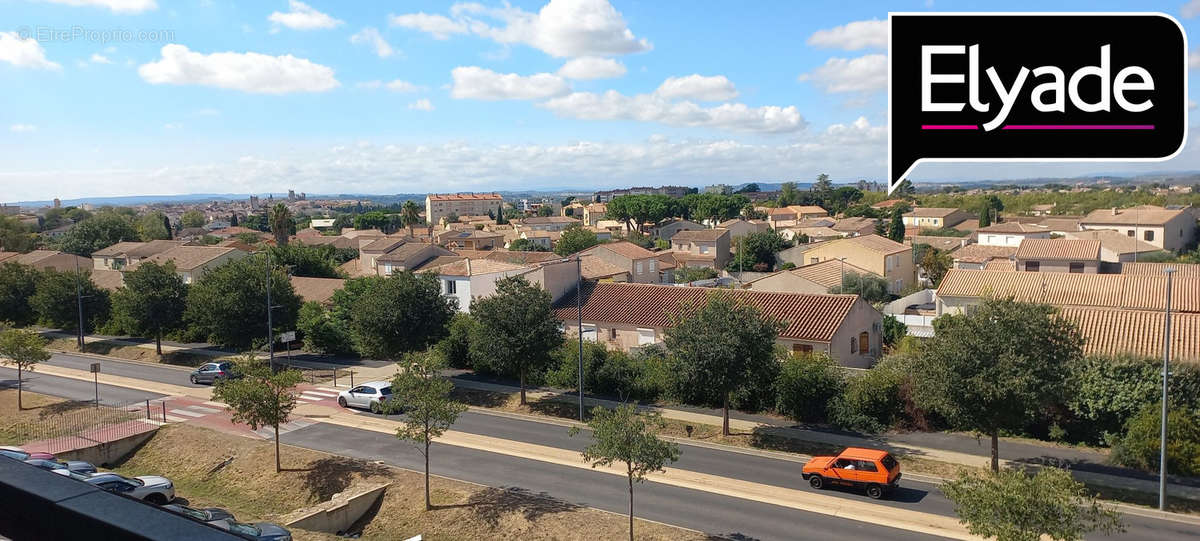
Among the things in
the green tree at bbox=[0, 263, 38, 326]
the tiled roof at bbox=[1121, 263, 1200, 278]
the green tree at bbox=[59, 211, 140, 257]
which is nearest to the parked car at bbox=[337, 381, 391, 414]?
the green tree at bbox=[0, 263, 38, 326]

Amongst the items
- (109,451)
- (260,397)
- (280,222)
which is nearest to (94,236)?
(280,222)

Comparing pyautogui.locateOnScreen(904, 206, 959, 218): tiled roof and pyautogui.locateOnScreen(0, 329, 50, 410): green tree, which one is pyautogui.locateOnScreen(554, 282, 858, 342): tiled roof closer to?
pyautogui.locateOnScreen(0, 329, 50, 410): green tree

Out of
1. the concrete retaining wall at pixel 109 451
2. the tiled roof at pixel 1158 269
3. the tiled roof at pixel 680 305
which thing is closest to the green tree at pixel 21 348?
the concrete retaining wall at pixel 109 451

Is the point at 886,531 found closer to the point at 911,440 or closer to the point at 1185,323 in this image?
the point at 911,440

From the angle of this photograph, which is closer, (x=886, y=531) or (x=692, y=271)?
(x=886, y=531)

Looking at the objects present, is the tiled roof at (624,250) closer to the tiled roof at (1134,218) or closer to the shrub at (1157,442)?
the shrub at (1157,442)

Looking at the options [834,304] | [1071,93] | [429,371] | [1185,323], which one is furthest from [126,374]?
[1185,323]
